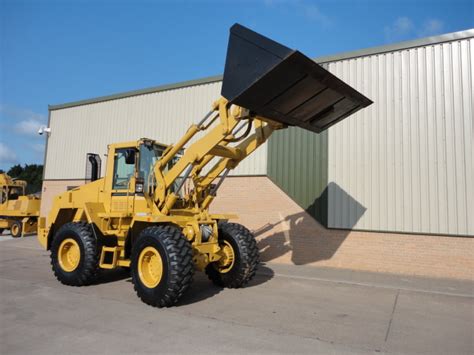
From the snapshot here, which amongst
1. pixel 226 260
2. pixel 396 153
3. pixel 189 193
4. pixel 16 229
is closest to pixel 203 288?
pixel 226 260

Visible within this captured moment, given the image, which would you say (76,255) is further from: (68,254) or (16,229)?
(16,229)

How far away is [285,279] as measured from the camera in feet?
30.8

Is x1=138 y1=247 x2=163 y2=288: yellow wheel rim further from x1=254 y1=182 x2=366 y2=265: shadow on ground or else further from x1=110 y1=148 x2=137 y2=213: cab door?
x1=254 y1=182 x2=366 y2=265: shadow on ground

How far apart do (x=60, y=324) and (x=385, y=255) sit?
874cm

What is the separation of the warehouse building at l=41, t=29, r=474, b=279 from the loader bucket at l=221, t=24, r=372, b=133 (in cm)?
490

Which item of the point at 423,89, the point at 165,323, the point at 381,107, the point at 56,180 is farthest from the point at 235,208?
the point at 56,180

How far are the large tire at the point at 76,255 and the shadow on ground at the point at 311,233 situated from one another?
6.16 m

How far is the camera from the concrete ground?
4734 millimetres

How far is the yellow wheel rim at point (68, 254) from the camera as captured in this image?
26.6 ft

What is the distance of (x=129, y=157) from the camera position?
7.67 m

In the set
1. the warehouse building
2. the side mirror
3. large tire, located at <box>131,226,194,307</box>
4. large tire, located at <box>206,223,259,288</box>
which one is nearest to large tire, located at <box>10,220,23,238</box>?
the warehouse building

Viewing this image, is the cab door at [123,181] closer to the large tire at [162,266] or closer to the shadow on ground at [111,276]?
the large tire at [162,266]

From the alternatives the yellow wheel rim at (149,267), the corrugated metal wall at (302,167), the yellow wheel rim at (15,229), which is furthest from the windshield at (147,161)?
the yellow wheel rim at (15,229)

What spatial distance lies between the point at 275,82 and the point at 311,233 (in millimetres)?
7245
